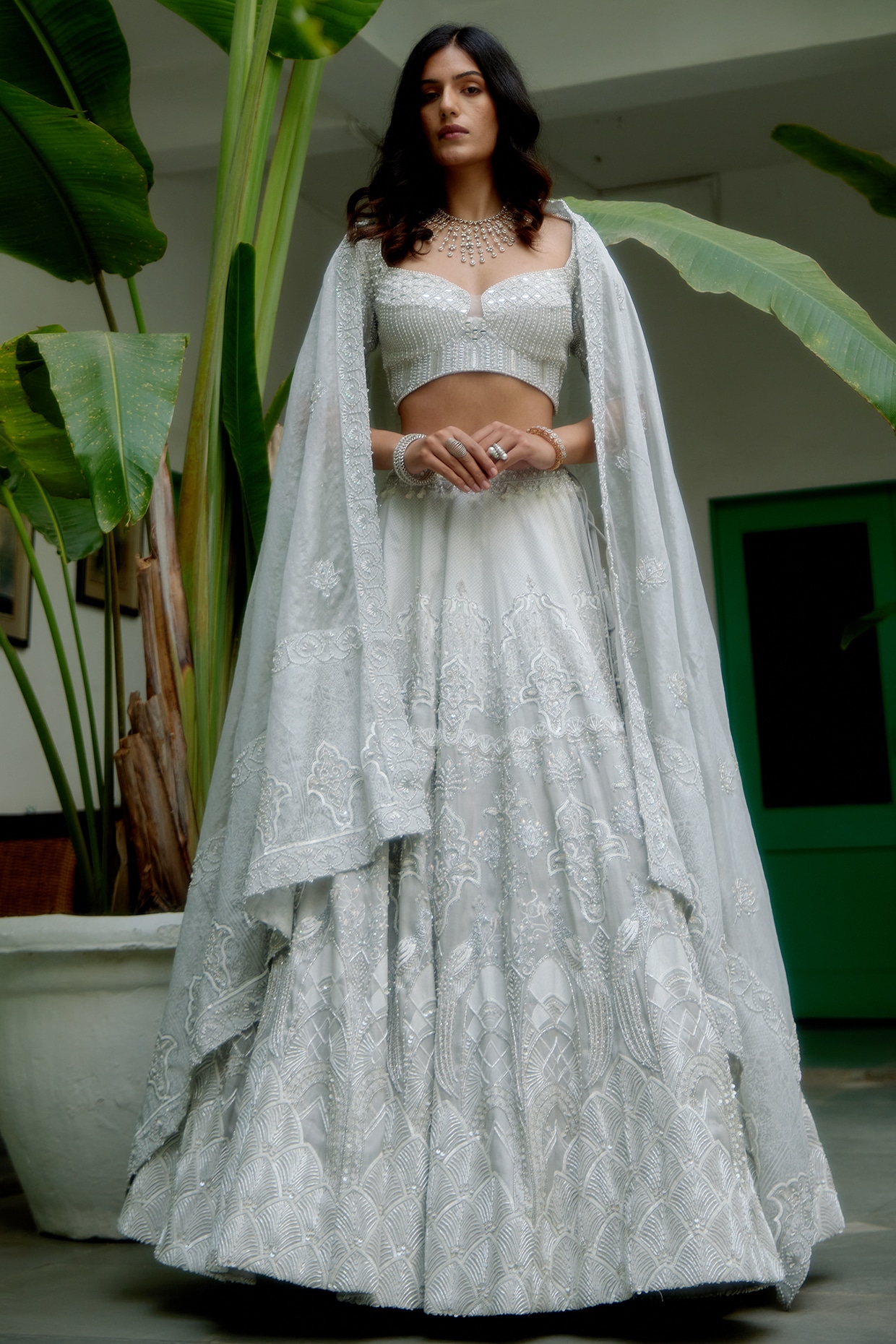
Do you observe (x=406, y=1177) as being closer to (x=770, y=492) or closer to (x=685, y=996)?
(x=685, y=996)

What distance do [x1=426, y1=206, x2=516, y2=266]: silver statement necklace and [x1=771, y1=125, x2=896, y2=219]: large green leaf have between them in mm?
1625

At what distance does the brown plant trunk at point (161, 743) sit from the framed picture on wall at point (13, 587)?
164 cm

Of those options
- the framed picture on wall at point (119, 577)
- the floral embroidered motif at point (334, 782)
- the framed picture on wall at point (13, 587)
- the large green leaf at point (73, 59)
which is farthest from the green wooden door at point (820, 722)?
the floral embroidered motif at point (334, 782)

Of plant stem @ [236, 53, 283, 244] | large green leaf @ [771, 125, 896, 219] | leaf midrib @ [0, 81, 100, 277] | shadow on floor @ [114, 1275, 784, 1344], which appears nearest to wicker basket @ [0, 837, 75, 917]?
leaf midrib @ [0, 81, 100, 277]

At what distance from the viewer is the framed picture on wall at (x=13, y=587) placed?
3762 millimetres

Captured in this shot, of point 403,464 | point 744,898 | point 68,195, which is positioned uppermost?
point 68,195

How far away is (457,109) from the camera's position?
188 cm

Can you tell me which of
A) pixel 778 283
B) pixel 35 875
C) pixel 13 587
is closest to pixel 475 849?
pixel 778 283

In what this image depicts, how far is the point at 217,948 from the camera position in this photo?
5.62 feet

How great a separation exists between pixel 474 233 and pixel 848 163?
5.80 feet

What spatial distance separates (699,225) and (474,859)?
147cm

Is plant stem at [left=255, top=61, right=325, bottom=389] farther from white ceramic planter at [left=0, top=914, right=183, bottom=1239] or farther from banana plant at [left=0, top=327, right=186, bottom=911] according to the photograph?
white ceramic planter at [left=0, top=914, right=183, bottom=1239]

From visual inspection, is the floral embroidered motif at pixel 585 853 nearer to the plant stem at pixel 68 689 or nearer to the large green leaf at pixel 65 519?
the plant stem at pixel 68 689

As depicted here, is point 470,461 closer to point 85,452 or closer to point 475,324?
point 475,324
